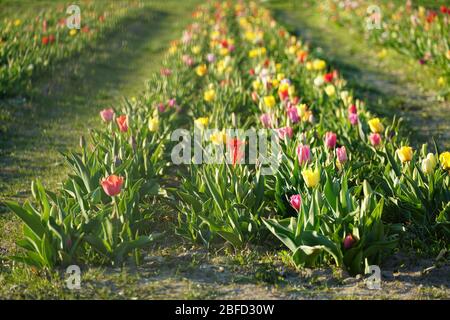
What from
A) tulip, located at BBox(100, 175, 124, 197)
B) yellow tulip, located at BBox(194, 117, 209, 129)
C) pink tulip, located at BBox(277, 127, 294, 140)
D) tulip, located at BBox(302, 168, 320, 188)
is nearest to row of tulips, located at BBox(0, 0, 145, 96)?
yellow tulip, located at BBox(194, 117, 209, 129)

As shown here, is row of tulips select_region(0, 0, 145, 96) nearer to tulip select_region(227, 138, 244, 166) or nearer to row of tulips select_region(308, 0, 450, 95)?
tulip select_region(227, 138, 244, 166)

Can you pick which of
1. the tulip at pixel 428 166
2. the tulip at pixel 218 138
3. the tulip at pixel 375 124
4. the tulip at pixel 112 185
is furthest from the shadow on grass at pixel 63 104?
the tulip at pixel 428 166

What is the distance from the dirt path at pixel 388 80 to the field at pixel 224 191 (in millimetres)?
54

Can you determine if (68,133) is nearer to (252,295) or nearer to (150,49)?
(252,295)

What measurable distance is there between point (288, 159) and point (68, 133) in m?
3.44

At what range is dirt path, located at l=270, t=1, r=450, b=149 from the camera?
23.6 feet

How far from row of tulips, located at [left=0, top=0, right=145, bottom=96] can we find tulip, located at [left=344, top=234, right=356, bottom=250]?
558 cm

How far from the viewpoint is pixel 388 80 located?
9.64 meters

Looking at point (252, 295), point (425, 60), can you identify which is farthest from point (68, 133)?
point (425, 60)

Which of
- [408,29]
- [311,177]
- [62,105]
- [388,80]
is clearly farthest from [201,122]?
[408,29]

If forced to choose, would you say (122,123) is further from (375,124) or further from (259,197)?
(375,124)

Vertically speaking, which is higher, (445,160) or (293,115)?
(293,115)

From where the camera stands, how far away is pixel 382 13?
13109 millimetres

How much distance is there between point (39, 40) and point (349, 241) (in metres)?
7.88
